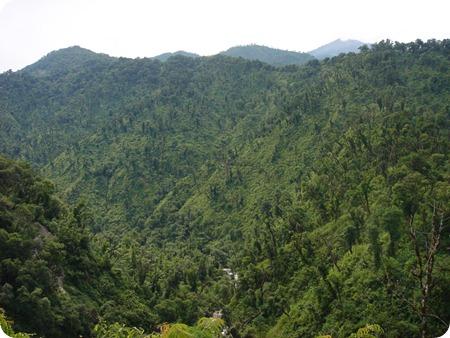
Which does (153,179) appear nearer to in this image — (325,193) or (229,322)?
(325,193)

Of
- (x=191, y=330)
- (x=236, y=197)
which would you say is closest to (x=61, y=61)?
(x=236, y=197)

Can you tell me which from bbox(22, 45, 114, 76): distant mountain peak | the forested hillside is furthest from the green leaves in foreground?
bbox(22, 45, 114, 76): distant mountain peak

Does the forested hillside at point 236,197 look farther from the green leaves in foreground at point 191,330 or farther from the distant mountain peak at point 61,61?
the distant mountain peak at point 61,61

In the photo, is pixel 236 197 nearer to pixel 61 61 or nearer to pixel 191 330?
pixel 191 330

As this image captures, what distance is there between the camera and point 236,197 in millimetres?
70000

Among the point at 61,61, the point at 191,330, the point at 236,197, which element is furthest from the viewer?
the point at 61,61

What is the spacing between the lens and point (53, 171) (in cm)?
9500

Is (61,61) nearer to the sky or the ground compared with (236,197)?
nearer to the sky

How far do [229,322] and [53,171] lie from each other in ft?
223

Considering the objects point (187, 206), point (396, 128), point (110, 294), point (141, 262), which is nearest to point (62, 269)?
point (110, 294)

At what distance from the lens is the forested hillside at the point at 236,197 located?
28547 mm

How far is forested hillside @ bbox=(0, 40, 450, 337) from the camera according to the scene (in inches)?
1124

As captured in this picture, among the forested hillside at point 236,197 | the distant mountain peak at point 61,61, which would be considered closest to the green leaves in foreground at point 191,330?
the forested hillside at point 236,197

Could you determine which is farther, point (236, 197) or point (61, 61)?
point (61, 61)
